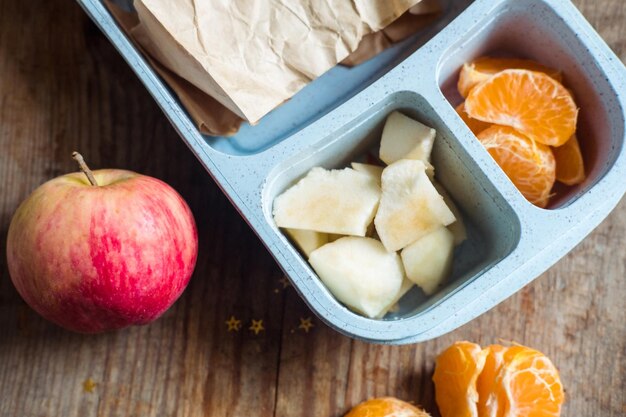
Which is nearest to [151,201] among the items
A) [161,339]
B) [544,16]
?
[161,339]

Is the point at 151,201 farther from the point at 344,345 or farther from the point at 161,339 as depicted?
the point at 344,345

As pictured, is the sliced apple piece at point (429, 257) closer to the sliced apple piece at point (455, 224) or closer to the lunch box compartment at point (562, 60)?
the sliced apple piece at point (455, 224)

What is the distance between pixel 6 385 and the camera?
1140 millimetres

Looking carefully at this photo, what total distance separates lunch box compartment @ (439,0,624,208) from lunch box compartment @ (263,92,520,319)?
0.28 ft

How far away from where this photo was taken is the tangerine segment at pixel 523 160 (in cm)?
102

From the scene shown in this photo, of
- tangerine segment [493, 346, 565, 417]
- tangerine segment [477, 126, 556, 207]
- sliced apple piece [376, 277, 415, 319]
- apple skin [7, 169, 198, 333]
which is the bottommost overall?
tangerine segment [493, 346, 565, 417]

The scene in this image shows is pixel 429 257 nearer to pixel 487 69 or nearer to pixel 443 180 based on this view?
pixel 443 180

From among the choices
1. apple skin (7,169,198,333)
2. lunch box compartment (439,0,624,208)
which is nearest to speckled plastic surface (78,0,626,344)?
lunch box compartment (439,0,624,208)

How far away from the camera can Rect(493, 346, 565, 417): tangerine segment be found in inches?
40.9

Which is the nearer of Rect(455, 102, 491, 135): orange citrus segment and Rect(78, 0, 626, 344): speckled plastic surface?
Rect(78, 0, 626, 344): speckled plastic surface

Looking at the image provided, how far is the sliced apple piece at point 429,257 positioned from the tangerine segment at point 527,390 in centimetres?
16

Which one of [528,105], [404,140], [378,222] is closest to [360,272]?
[378,222]

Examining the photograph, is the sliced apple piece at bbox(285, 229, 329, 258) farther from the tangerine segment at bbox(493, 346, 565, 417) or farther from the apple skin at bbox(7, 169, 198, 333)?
the tangerine segment at bbox(493, 346, 565, 417)

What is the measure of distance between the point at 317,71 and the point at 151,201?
28 cm
